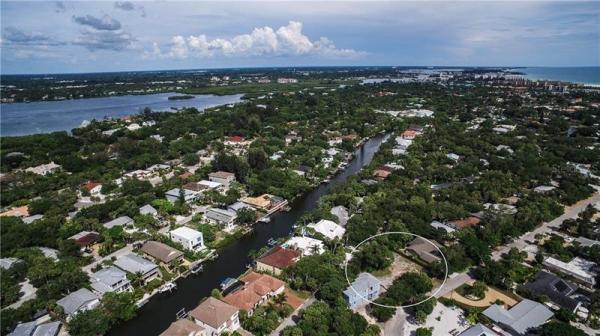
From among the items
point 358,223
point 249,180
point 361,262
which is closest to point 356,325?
point 361,262

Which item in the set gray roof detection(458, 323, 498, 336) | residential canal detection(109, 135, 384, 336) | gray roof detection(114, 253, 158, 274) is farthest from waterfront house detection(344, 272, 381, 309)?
gray roof detection(114, 253, 158, 274)

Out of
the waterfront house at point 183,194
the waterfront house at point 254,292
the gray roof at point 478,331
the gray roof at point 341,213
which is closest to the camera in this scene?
the gray roof at point 478,331

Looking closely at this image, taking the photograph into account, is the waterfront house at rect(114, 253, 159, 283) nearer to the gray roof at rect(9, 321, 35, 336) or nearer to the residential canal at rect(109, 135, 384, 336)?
the residential canal at rect(109, 135, 384, 336)

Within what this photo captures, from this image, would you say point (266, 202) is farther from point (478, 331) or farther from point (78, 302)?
point (478, 331)

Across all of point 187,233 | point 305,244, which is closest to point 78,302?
point 187,233

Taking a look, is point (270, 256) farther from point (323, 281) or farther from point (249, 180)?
point (249, 180)

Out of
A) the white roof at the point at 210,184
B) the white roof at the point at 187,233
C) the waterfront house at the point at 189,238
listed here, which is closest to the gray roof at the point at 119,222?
the waterfront house at the point at 189,238

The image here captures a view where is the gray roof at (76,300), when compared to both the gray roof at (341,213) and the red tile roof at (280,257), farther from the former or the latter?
the gray roof at (341,213)
